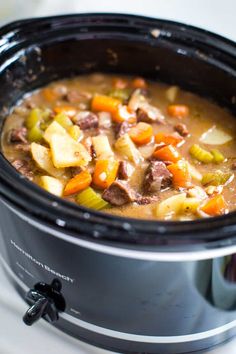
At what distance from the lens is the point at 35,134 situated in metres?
1.55

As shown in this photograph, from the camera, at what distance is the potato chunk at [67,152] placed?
139 cm

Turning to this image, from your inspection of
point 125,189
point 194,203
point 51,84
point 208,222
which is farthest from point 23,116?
point 208,222

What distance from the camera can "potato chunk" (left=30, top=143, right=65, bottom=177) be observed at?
55.4 inches

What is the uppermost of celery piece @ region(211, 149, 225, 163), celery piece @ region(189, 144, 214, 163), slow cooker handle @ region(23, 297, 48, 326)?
celery piece @ region(211, 149, 225, 163)

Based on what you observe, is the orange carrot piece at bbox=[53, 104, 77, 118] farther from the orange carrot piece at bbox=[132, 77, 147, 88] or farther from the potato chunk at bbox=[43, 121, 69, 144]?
the orange carrot piece at bbox=[132, 77, 147, 88]

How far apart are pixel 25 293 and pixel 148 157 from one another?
0.47 metres

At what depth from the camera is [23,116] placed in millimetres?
1662

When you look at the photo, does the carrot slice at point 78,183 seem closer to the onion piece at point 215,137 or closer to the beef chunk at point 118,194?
the beef chunk at point 118,194

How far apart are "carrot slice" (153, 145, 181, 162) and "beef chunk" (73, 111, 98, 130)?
219 millimetres

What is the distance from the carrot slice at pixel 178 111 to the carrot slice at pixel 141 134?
16 cm

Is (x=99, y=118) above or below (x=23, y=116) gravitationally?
above

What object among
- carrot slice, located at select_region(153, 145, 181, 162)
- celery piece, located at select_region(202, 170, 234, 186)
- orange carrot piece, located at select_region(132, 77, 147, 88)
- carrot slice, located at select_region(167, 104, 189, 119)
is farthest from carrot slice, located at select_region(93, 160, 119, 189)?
orange carrot piece, located at select_region(132, 77, 147, 88)

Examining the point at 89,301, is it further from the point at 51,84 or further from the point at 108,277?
the point at 51,84

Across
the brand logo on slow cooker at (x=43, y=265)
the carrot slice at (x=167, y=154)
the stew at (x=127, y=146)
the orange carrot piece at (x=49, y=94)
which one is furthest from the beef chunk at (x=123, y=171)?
the orange carrot piece at (x=49, y=94)
